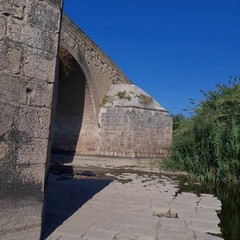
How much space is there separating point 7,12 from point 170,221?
2.92m

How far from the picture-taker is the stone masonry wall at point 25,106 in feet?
9.12

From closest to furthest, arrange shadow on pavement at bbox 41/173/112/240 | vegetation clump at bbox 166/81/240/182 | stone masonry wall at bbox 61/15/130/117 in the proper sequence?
shadow on pavement at bbox 41/173/112/240 < vegetation clump at bbox 166/81/240/182 < stone masonry wall at bbox 61/15/130/117

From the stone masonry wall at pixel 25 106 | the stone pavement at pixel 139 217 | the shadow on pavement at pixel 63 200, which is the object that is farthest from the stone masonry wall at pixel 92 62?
the stone masonry wall at pixel 25 106

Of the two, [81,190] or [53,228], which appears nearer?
[53,228]

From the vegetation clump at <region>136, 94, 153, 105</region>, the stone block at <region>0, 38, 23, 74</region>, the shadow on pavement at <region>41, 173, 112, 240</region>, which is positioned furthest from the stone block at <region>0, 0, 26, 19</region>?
the vegetation clump at <region>136, 94, 153, 105</region>

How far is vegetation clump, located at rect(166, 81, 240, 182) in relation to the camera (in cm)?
921

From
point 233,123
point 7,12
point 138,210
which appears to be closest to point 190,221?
point 138,210

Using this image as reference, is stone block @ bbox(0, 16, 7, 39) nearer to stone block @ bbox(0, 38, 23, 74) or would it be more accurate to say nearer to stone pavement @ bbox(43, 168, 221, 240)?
stone block @ bbox(0, 38, 23, 74)

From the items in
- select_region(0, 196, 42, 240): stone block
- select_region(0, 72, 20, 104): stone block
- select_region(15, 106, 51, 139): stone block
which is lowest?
select_region(0, 196, 42, 240): stone block

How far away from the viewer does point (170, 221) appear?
4129 mm

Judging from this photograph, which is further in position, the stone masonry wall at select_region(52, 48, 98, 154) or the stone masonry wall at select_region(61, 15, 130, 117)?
the stone masonry wall at select_region(52, 48, 98, 154)

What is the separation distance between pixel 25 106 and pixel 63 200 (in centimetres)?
257

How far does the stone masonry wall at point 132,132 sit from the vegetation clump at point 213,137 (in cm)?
422

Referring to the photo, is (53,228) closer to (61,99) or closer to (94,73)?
(94,73)
